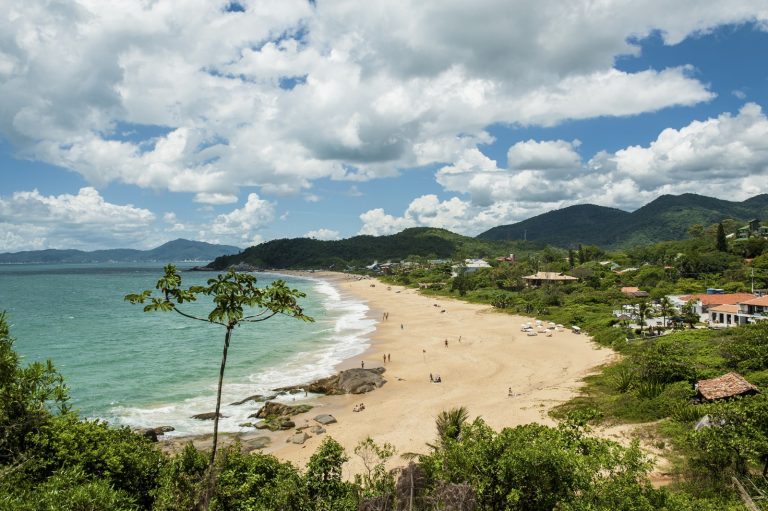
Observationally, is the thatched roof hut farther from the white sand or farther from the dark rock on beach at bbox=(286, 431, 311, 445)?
the dark rock on beach at bbox=(286, 431, 311, 445)

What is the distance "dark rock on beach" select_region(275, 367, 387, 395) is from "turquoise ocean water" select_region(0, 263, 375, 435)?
99.7 inches

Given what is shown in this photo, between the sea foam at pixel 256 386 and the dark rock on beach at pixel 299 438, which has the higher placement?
the sea foam at pixel 256 386

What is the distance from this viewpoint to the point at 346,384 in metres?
34.8

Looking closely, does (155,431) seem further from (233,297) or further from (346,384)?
(233,297)

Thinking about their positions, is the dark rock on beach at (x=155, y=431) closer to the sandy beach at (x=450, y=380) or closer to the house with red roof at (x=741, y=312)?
the sandy beach at (x=450, y=380)

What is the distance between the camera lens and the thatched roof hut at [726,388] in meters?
20.9

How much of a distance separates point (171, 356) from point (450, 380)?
2957 centimetres

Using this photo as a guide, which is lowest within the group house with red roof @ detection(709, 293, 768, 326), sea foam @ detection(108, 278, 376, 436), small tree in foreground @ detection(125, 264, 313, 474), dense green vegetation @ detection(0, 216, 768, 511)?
sea foam @ detection(108, 278, 376, 436)

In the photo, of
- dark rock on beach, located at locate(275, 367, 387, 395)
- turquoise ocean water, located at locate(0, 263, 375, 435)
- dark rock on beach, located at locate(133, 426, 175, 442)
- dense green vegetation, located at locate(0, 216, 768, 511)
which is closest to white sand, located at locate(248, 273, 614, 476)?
dark rock on beach, located at locate(275, 367, 387, 395)

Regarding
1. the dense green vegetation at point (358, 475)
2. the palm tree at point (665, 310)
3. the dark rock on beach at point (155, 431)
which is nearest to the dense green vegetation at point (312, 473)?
the dense green vegetation at point (358, 475)

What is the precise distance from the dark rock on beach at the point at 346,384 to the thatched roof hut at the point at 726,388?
21075mm

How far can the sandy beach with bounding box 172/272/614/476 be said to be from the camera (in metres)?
25.4

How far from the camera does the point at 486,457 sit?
11.6m

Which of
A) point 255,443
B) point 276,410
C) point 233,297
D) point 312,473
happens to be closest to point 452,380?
point 276,410
